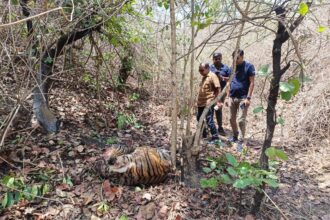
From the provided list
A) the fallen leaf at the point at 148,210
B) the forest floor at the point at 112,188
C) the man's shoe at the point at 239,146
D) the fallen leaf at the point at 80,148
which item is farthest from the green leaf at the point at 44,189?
the man's shoe at the point at 239,146

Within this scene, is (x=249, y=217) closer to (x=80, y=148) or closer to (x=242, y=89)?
(x=80, y=148)

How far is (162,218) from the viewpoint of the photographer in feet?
9.82

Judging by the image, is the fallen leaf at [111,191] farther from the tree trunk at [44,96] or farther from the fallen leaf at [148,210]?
A: the tree trunk at [44,96]

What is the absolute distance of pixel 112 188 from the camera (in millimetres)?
3195

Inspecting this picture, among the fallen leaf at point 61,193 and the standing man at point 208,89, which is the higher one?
the standing man at point 208,89

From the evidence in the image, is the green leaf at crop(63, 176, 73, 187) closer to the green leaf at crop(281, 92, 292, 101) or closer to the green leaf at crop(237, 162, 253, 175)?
the green leaf at crop(237, 162, 253, 175)

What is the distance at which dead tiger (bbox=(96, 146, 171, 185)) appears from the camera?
A: 3283mm

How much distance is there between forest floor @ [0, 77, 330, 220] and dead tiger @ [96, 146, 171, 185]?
0.09 meters

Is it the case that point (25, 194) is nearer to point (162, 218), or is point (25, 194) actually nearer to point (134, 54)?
point (162, 218)

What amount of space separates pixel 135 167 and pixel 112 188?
0.34 meters

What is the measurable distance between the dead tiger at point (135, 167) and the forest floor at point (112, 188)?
0.09m

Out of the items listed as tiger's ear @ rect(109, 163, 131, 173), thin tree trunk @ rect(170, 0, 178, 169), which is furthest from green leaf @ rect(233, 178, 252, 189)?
tiger's ear @ rect(109, 163, 131, 173)

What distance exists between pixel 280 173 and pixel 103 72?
393cm

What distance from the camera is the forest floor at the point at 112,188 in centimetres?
Result: 299
